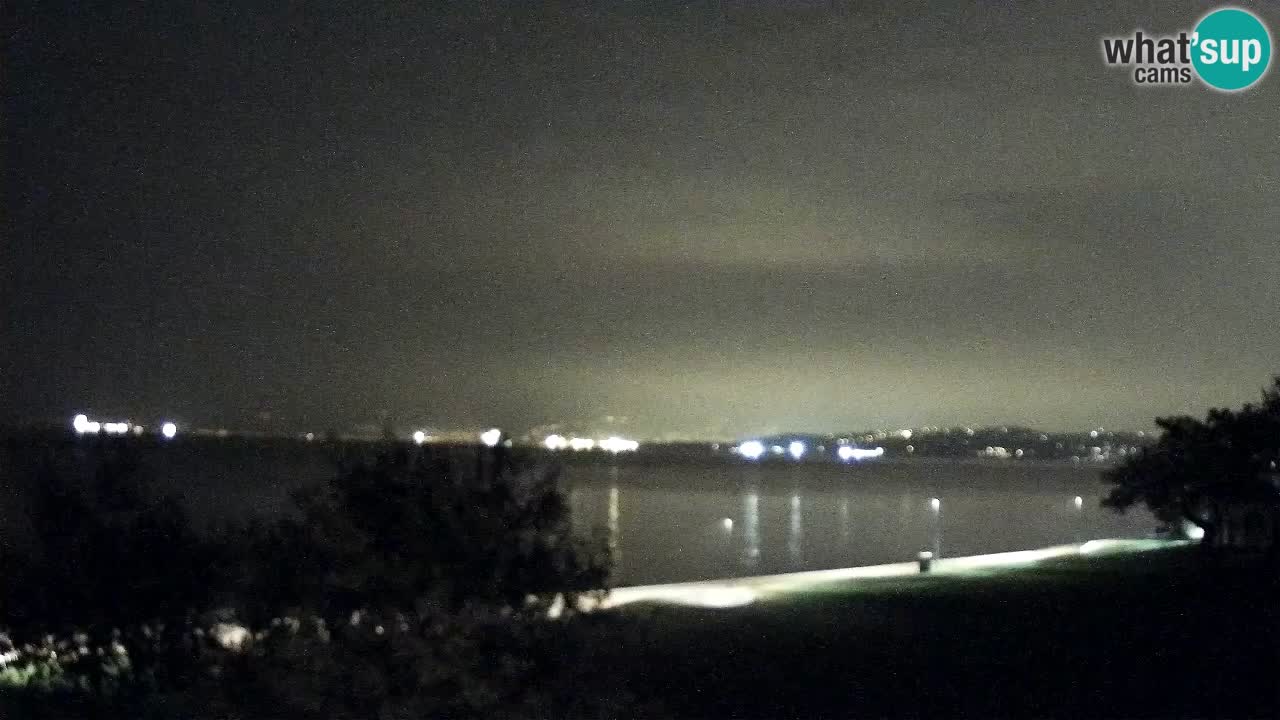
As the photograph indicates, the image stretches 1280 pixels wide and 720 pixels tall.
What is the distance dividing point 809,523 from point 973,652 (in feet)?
202

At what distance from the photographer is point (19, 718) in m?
10.2

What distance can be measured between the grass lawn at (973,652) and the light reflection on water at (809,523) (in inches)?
59.3

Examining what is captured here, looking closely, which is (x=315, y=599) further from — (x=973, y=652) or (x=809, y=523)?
(x=809, y=523)

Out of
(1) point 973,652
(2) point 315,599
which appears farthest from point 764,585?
(2) point 315,599

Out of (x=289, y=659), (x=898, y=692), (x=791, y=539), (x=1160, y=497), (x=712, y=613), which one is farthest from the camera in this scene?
(x=791, y=539)

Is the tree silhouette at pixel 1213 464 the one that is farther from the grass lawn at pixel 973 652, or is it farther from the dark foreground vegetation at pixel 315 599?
the dark foreground vegetation at pixel 315 599

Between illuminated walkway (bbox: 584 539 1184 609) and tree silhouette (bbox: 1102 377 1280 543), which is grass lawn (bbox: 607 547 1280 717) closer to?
illuminated walkway (bbox: 584 539 1184 609)

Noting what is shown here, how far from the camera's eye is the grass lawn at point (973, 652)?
11031 millimetres

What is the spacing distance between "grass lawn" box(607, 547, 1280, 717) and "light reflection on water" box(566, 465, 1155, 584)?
4.94ft

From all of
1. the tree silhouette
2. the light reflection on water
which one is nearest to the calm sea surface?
the light reflection on water

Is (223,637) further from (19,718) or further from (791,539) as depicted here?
(791,539)

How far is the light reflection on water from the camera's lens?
150 ft

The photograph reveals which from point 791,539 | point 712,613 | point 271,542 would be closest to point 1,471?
point 271,542

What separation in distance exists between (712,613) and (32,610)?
798cm
